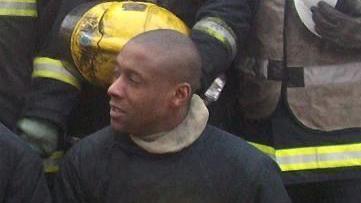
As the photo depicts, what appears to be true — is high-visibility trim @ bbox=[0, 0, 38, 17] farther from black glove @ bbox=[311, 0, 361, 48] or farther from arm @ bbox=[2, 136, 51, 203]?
black glove @ bbox=[311, 0, 361, 48]

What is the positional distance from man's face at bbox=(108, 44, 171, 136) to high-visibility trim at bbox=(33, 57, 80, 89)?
39 cm

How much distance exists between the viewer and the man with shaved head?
1.99m

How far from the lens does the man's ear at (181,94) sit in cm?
201

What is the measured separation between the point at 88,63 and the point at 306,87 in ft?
2.29

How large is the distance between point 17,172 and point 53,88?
39cm

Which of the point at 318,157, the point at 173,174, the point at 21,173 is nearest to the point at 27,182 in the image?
the point at 21,173

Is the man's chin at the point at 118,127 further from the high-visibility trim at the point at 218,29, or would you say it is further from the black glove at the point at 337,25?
the black glove at the point at 337,25

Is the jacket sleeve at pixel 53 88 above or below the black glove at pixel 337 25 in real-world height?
below

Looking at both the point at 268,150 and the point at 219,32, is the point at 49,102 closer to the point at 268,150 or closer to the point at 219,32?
the point at 219,32

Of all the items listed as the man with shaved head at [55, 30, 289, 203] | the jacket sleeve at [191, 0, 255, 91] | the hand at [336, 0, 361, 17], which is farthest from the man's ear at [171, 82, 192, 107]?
the hand at [336, 0, 361, 17]

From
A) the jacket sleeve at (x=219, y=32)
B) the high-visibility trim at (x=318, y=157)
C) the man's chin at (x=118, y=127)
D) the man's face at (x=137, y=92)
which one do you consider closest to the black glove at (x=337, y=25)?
the jacket sleeve at (x=219, y=32)

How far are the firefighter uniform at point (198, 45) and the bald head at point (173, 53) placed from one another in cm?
25

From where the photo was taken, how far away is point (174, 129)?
205 cm

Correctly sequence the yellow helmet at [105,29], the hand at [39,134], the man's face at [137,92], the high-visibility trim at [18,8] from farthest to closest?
1. the high-visibility trim at [18,8]
2. the hand at [39,134]
3. the yellow helmet at [105,29]
4. the man's face at [137,92]
